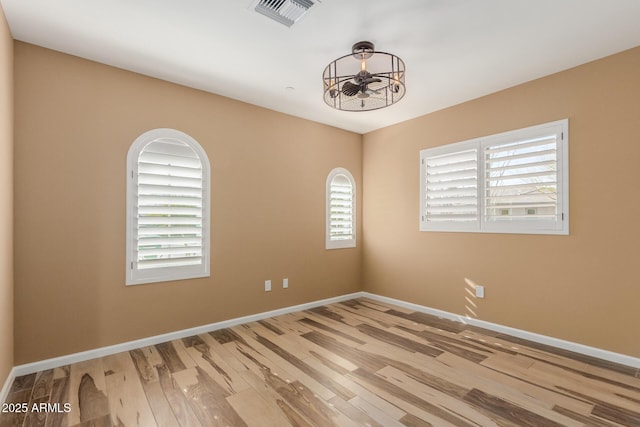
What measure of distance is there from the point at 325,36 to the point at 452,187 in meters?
2.44

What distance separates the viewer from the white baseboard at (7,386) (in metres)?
2.19

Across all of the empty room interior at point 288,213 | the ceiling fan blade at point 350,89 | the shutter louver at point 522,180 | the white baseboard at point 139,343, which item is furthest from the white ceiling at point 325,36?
the white baseboard at point 139,343

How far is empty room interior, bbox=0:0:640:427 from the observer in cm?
224

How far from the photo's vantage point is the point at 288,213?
427 cm

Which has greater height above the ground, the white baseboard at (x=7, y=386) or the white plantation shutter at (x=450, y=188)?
the white plantation shutter at (x=450, y=188)

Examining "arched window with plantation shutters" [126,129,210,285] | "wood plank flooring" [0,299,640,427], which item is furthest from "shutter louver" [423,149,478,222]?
"arched window with plantation shutters" [126,129,210,285]

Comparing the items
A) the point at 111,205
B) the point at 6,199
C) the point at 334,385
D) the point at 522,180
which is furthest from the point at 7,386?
the point at 522,180

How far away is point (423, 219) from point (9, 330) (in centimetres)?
430

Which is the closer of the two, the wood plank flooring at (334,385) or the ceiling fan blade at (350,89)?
the wood plank flooring at (334,385)

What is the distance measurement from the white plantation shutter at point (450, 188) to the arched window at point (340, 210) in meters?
1.17

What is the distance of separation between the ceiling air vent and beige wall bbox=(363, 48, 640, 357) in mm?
2512

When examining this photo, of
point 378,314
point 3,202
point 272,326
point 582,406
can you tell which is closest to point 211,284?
point 272,326

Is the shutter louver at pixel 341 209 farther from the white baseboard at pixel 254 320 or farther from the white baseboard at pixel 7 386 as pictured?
the white baseboard at pixel 7 386

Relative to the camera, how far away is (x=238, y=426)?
1953mm
